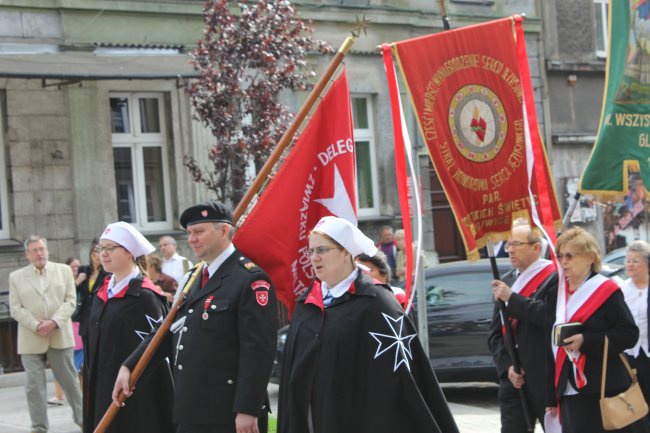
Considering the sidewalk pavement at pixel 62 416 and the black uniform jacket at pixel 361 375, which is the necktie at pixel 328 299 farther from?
the sidewalk pavement at pixel 62 416

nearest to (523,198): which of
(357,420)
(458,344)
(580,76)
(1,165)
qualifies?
(357,420)

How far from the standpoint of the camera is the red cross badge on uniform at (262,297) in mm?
A: 6477

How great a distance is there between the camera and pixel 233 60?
16.0 m

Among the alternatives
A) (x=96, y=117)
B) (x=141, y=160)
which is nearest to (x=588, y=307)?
(x=96, y=117)

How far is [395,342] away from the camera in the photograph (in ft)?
19.8

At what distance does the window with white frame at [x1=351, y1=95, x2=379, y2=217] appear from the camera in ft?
73.3

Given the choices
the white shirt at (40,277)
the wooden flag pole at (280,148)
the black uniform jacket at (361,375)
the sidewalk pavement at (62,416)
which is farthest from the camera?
the white shirt at (40,277)

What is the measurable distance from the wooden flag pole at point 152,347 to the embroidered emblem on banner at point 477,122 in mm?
1950

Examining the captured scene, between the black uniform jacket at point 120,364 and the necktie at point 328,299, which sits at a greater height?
the necktie at point 328,299

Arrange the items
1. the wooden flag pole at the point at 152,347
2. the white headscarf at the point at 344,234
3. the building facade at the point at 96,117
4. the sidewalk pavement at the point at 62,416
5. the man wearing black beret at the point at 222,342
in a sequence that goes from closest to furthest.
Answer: the white headscarf at the point at 344,234, the man wearing black beret at the point at 222,342, the wooden flag pole at the point at 152,347, the sidewalk pavement at the point at 62,416, the building facade at the point at 96,117

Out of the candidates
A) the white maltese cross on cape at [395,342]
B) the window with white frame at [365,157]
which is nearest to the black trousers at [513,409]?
the white maltese cross on cape at [395,342]

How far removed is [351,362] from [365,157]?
1658 cm

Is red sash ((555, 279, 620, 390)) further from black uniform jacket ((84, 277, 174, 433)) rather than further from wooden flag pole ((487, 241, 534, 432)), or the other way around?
black uniform jacket ((84, 277, 174, 433))

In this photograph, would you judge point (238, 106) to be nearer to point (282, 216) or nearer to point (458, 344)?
point (458, 344)
